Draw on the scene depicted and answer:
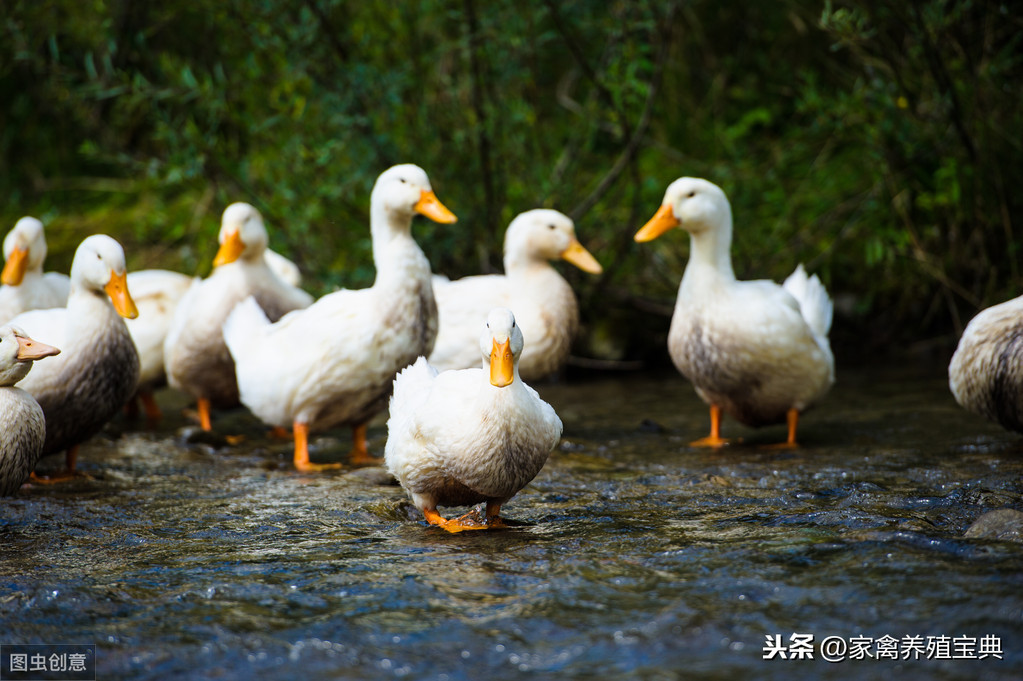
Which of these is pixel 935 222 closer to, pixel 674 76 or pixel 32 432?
pixel 674 76

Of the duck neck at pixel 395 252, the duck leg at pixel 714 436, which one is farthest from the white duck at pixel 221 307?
the duck leg at pixel 714 436

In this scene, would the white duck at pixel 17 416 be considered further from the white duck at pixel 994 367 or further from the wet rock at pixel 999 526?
the white duck at pixel 994 367

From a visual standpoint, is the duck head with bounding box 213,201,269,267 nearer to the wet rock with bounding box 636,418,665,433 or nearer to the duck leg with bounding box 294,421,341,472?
the duck leg with bounding box 294,421,341,472

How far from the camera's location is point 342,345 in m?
5.12

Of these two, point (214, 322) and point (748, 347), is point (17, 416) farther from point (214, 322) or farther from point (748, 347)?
point (748, 347)

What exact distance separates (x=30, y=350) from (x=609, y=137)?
6.26 m

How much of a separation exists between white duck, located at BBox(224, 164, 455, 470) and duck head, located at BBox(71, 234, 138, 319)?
0.73 m

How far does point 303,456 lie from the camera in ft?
17.2

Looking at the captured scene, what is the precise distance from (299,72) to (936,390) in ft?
15.5

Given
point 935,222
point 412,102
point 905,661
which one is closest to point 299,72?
point 412,102

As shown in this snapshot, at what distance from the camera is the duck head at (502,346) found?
334cm

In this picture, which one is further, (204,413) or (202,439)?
(204,413)

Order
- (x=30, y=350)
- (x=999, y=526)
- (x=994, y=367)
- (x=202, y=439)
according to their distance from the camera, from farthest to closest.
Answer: (x=202, y=439) < (x=994, y=367) < (x=30, y=350) < (x=999, y=526)

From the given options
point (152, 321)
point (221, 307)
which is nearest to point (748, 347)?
point (221, 307)
